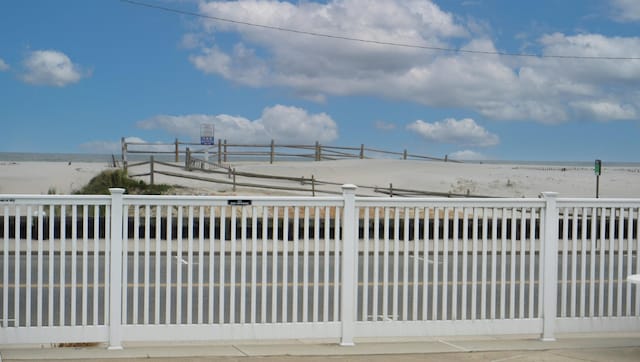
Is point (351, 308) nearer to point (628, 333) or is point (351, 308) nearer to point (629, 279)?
point (629, 279)

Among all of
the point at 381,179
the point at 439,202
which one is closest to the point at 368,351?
the point at 439,202

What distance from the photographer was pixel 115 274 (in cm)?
748

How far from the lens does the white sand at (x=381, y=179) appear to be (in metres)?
38.1

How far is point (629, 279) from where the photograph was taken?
7.59 metres

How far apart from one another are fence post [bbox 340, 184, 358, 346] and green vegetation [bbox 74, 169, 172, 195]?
940 inches

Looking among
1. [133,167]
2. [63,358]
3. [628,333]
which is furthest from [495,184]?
[63,358]

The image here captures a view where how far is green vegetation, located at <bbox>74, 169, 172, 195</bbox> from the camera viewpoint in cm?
3119

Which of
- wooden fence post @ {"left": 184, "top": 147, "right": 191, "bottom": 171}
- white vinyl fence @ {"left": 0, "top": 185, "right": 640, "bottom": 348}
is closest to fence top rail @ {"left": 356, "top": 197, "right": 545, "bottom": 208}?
white vinyl fence @ {"left": 0, "top": 185, "right": 640, "bottom": 348}

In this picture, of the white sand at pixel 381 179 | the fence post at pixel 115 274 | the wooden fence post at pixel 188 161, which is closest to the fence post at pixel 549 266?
the fence post at pixel 115 274

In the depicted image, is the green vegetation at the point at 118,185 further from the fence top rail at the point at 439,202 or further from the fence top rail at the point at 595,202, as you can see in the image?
the fence top rail at the point at 595,202

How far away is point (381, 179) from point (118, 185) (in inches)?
695

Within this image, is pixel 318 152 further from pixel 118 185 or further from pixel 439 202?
pixel 439 202

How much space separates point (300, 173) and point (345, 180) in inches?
135

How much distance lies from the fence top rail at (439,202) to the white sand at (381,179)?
1065 inches
